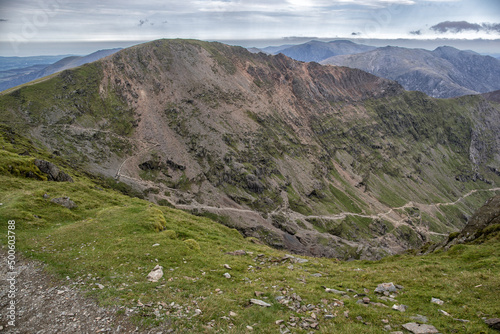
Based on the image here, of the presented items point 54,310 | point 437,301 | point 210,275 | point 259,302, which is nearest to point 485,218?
point 437,301

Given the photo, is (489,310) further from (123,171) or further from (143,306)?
(123,171)

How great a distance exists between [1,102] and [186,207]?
123 meters

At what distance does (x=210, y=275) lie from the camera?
26141mm

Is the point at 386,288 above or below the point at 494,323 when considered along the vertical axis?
below

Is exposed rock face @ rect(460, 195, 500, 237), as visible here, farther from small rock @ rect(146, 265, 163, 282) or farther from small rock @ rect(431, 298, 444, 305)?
small rock @ rect(146, 265, 163, 282)

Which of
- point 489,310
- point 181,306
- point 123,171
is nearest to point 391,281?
point 489,310

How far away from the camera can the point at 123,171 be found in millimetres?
161125

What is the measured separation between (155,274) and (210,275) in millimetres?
5149

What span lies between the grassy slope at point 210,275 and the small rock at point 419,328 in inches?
21.8

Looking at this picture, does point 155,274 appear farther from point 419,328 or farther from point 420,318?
point 420,318

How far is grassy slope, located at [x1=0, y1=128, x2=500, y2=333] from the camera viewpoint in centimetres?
1850

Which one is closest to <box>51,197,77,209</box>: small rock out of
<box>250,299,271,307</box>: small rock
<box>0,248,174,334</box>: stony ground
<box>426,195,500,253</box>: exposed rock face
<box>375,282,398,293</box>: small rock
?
<box>0,248,174,334</box>: stony ground

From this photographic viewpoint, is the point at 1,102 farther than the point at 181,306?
Yes

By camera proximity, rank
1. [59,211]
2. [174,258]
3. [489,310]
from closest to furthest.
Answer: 1. [489,310]
2. [174,258]
3. [59,211]
